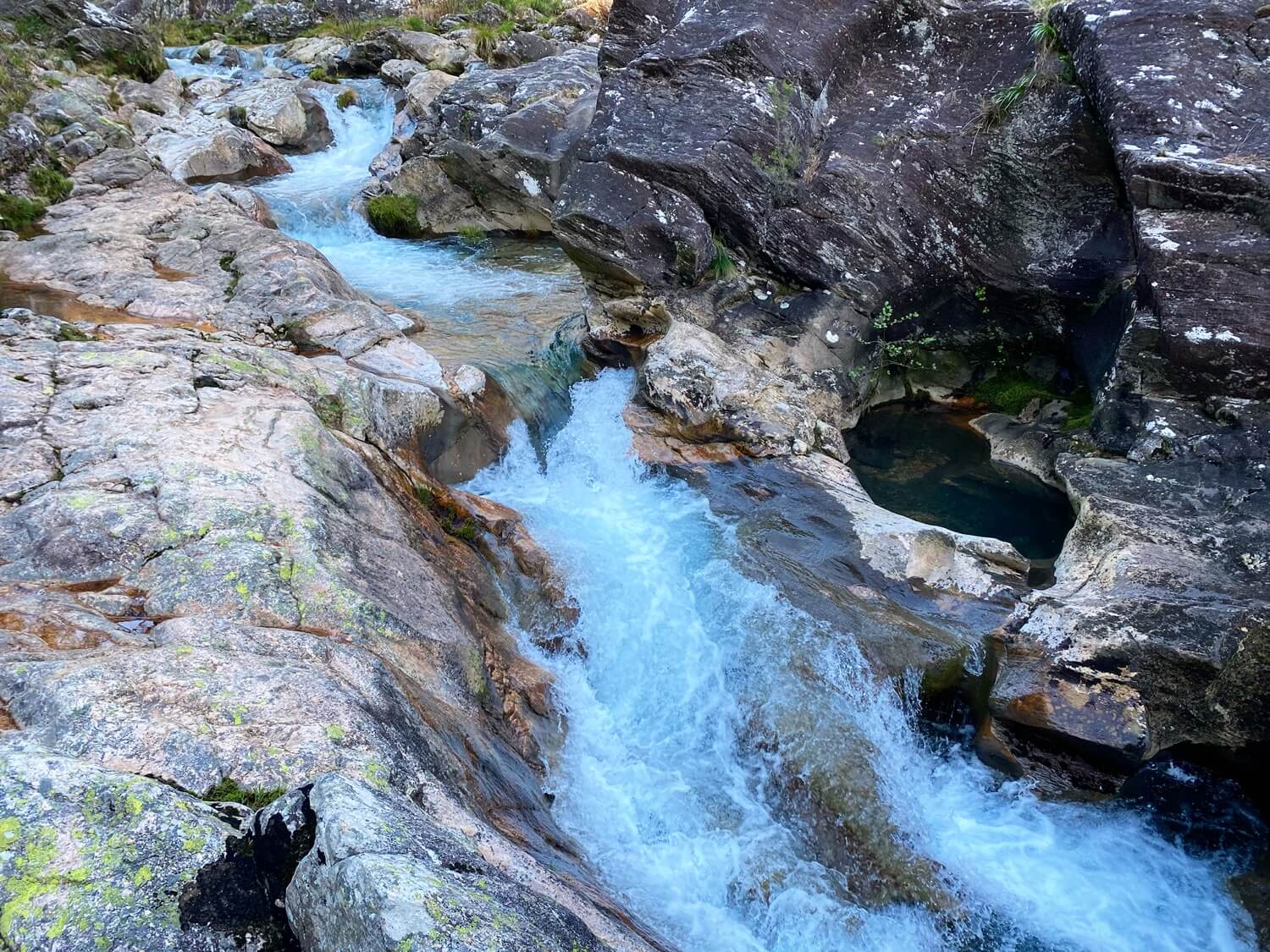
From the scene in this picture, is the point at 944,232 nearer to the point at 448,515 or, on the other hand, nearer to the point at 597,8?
the point at 448,515

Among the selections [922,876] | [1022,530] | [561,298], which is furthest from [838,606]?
[561,298]

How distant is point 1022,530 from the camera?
31.1 ft

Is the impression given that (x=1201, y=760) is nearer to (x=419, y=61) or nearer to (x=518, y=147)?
(x=518, y=147)

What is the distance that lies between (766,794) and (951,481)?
585 centimetres

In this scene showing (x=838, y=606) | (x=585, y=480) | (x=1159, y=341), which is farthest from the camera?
(x=585, y=480)

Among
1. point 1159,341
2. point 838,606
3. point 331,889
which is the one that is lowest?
point 838,606

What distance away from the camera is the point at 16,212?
1046cm

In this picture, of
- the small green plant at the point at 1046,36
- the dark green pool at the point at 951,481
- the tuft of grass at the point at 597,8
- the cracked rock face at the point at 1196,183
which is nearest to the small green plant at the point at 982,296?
the dark green pool at the point at 951,481

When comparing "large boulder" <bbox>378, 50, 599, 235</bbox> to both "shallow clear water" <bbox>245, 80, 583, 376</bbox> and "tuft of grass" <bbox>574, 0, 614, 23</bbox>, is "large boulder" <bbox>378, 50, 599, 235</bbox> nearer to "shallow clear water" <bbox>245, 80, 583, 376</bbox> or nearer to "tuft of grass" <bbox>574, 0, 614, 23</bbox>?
"shallow clear water" <bbox>245, 80, 583, 376</bbox>

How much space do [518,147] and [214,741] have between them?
1392 centimetres

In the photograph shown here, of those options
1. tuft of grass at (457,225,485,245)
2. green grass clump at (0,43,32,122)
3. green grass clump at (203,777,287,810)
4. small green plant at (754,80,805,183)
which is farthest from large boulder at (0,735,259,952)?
tuft of grass at (457,225,485,245)

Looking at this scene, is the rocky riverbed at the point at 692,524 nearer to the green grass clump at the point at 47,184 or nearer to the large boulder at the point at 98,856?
the large boulder at the point at 98,856

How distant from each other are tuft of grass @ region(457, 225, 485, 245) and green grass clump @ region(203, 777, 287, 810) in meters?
14.1

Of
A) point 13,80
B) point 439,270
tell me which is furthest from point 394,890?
point 13,80
